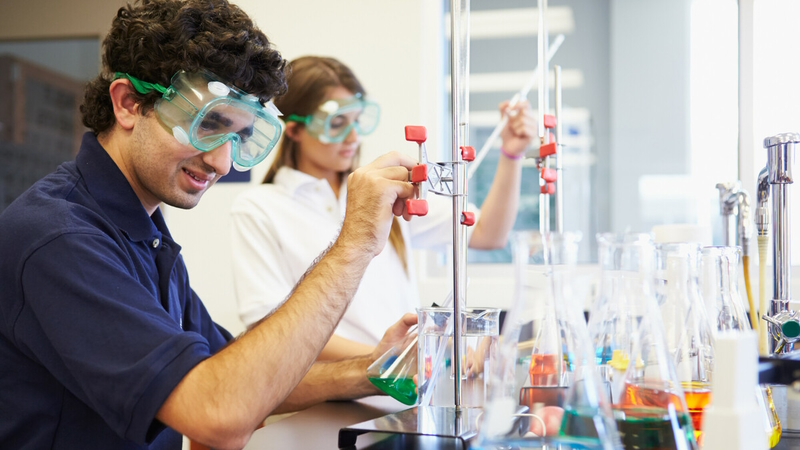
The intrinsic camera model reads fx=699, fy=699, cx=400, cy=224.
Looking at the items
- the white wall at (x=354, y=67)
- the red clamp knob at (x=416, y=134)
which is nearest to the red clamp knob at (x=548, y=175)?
the red clamp knob at (x=416, y=134)

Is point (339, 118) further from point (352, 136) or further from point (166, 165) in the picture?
point (166, 165)

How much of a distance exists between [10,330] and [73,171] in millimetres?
287

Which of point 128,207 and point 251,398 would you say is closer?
point 251,398

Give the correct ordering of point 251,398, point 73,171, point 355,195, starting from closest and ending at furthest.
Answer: point 251,398 → point 355,195 → point 73,171

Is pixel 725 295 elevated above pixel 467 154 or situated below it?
below

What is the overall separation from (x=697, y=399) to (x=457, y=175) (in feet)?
1.23

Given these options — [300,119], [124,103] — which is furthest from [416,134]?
[300,119]

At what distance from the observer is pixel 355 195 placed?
1.05 meters

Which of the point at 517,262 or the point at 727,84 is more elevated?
the point at 727,84

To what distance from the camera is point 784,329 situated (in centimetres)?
91

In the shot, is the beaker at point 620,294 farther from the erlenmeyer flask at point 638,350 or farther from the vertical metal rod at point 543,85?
the vertical metal rod at point 543,85

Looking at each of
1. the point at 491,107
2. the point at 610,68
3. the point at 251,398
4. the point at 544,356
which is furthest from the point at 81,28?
the point at 544,356

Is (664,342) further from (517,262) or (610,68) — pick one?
(610,68)

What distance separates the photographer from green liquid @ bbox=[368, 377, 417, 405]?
41.2 inches
